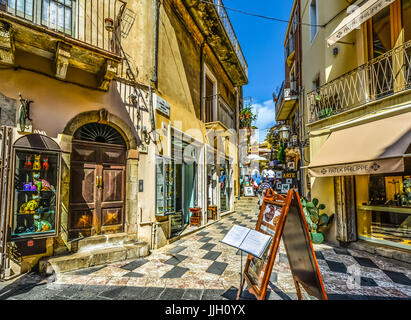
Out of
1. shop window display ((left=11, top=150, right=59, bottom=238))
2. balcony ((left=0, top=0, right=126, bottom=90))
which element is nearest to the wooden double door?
shop window display ((left=11, top=150, right=59, bottom=238))

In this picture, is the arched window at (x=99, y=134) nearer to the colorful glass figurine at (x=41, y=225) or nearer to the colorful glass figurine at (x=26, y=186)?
the colorful glass figurine at (x=26, y=186)

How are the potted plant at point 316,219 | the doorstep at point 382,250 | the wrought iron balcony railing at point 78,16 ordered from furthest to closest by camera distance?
the potted plant at point 316,219 < the doorstep at point 382,250 < the wrought iron balcony railing at point 78,16

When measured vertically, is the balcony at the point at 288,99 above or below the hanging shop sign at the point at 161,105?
above

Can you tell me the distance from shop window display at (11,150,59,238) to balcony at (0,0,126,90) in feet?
5.90

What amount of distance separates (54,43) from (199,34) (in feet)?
20.4

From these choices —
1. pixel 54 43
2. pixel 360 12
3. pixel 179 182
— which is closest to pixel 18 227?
pixel 54 43

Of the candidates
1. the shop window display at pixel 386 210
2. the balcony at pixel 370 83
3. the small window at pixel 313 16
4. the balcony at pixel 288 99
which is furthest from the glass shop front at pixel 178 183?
the small window at pixel 313 16

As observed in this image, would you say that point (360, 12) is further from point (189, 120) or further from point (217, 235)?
point (217, 235)

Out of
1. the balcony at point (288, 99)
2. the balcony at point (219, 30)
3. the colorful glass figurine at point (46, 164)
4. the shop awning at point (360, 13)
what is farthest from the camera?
the balcony at point (288, 99)

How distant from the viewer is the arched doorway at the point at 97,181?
4.91 meters

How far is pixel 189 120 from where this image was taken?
789cm

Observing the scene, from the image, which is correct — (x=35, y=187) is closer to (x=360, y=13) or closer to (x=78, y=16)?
(x=78, y=16)

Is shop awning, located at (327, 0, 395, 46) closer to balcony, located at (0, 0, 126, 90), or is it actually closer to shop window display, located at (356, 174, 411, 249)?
shop window display, located at (356, 174, 411, 249)

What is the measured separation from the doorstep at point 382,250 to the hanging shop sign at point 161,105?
6.39m
